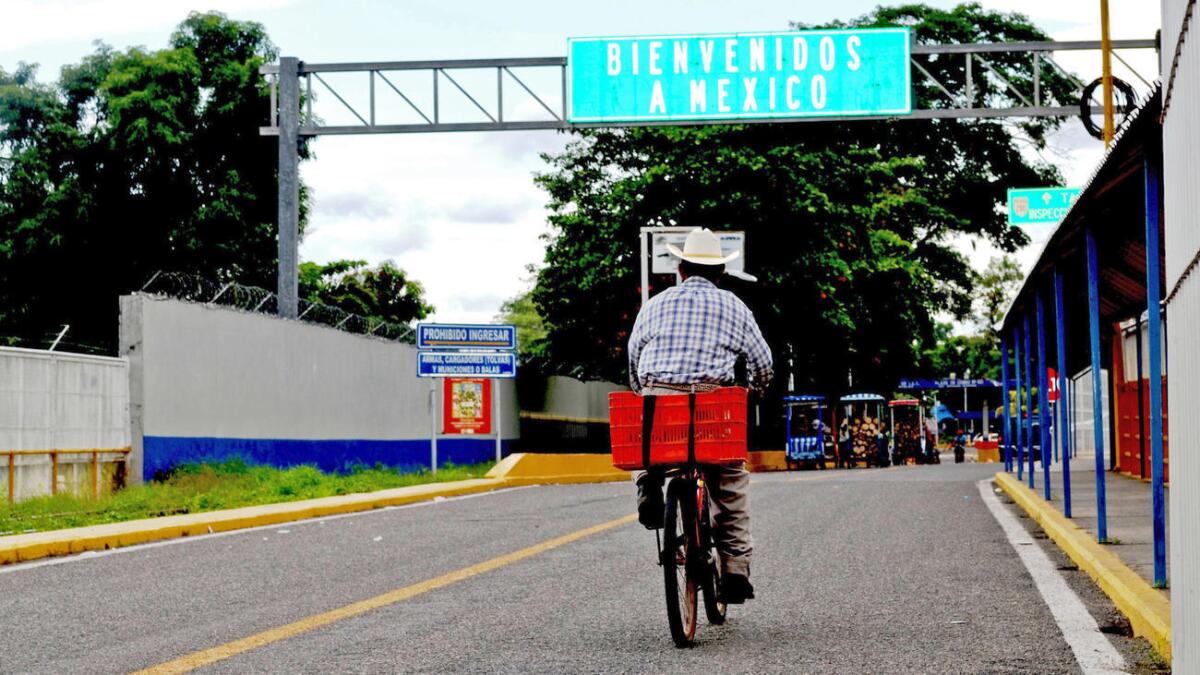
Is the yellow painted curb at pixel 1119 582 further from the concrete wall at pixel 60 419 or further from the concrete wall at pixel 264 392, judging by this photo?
the concrete wall at pixel 264 392

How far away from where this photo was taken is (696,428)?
679cm

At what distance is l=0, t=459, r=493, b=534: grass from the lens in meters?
15.3

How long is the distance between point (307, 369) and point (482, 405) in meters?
5.44

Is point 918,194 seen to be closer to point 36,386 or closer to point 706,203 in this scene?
point 706,203

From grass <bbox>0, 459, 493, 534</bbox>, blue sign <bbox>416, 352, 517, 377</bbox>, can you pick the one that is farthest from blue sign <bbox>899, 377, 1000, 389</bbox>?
grass <bbox>0, 459, 493, 534</bbox>

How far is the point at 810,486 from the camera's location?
23328 mm

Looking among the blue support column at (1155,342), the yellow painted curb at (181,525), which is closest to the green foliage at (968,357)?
the yellow painted curb at (181,525)

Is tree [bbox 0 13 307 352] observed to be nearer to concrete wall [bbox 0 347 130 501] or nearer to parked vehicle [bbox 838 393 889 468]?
parked vehicle [bbox 838 393 889 468]

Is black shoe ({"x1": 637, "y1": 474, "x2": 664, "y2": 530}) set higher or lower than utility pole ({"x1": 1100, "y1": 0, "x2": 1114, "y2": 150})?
lower

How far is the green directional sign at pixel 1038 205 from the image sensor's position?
64.9 ft

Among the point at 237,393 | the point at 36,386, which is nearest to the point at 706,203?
the point at 237,393

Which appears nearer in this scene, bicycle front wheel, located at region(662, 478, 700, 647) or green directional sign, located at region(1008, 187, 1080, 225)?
bicycle front wheel, located at region(662, 478, 700, 647)

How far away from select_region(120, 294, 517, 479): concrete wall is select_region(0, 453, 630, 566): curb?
2.83 m

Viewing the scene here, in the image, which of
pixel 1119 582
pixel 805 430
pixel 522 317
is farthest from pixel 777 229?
pixel 522 317
